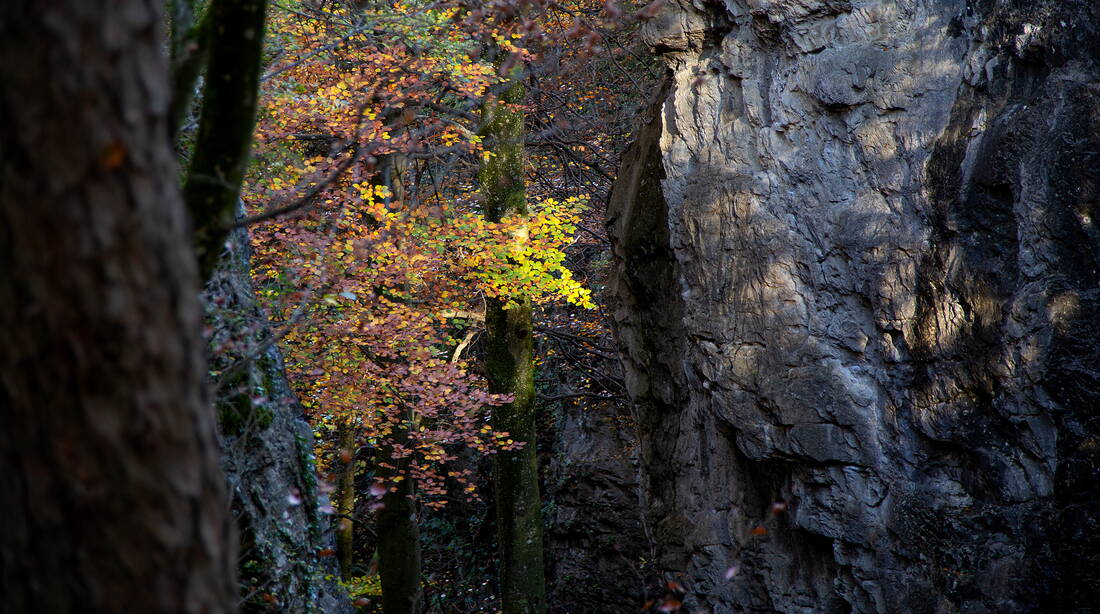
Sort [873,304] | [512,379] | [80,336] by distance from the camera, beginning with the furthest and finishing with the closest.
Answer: [512,379], [873,304], [80,336]

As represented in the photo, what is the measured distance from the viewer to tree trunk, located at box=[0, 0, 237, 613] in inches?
61.2

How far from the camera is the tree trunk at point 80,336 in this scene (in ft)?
5.10

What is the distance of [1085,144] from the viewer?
502cm

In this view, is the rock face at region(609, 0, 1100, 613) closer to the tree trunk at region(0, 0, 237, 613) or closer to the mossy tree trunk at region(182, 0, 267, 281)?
the mossy tree trunk at region(182, 0, 267, 281)

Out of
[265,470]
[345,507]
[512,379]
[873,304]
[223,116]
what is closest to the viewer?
[223,116]

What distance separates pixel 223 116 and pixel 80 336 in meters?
1.19

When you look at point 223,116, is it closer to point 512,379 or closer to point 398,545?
point 512,379

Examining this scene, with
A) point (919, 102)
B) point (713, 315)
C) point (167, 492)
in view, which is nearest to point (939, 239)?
point (919, 102)

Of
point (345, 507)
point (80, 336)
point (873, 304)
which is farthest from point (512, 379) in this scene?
point (80, 336)

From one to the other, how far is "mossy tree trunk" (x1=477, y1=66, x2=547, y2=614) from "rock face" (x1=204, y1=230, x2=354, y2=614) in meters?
3.65

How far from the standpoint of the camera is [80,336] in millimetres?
1559

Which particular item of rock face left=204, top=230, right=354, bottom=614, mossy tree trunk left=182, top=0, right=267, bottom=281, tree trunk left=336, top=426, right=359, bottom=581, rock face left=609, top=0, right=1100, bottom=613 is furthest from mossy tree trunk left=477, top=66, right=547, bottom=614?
mossy tree trunk left=182, top=0, right=267, bottom=281

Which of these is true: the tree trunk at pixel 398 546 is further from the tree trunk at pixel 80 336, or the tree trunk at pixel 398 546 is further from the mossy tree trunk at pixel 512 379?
the tree trunk at pixel 80 336

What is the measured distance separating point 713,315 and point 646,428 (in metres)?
1.43
